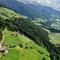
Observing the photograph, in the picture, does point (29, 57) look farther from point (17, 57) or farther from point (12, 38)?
point (12, 38)

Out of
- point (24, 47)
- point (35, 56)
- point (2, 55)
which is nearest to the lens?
point (2, 55)

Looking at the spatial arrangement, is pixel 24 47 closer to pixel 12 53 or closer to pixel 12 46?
pixel 12 46

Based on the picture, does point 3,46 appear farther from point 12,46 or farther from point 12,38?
point 12,38

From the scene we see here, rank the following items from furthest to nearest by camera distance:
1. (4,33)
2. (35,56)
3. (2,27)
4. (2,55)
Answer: (2,27)
(4,33)
(35,56)
(2,55)

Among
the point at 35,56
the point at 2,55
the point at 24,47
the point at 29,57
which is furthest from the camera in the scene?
the point at 24,47

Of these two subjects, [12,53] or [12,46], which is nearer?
[12,53]

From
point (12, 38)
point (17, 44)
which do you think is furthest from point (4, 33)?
point (17, 44)

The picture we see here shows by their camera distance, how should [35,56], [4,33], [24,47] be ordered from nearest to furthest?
[35,56], [24,47], [4,33]

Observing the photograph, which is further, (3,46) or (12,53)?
(3,46)

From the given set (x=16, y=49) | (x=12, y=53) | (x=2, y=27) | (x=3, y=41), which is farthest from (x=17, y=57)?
(x=2, y=27)
